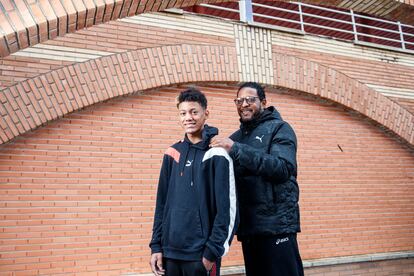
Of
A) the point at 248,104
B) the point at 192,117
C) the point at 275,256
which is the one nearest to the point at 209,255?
the point at 275,256

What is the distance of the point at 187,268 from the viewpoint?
7.99 feet

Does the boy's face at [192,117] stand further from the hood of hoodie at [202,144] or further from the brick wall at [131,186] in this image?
the brick wall at [131,186]

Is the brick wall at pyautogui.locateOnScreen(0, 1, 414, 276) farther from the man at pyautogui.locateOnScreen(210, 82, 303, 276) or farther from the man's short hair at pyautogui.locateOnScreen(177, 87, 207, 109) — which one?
the man at pyautogui.locateOnScreen(210, 82, 303, 276)

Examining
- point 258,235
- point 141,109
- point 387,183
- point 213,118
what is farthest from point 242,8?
point 258,235

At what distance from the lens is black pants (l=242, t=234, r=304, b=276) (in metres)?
2.69

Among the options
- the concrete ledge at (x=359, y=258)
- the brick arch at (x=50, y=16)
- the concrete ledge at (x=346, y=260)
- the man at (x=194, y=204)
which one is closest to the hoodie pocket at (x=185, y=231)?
the man at (x=194, y=204)

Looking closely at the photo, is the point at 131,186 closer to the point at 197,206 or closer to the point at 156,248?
the point at 156,248

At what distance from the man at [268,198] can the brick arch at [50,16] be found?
5.01 feet

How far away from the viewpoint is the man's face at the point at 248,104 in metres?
3.01

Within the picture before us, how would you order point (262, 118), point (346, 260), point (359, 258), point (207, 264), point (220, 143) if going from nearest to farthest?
point (207, 264) → point (220, 143) → point (262, 118) → point (346, 260) → point (359, 258)

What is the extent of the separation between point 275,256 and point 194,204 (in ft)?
2.29

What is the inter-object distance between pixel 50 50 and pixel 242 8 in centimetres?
314

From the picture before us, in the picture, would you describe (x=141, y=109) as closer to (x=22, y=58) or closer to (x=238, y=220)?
(x=22, y=58)

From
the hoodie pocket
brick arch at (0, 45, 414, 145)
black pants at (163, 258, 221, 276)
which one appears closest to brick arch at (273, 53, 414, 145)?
brick arch at (0, 45, 414, 145)
